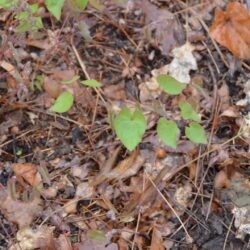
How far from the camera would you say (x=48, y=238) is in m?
1.84

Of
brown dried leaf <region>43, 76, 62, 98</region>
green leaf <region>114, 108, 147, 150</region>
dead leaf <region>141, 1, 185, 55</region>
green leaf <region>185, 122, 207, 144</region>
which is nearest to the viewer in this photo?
green leaf <region>114, 108, 147, 150</region>

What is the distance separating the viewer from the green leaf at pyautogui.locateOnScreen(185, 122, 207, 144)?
188 cm

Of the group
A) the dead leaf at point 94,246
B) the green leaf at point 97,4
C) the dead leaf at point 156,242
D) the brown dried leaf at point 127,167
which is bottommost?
the dead leaf at point 156,242

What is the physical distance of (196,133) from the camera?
74.7 inches

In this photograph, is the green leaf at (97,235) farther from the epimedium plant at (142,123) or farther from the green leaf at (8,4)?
the green leaf at (8,4)

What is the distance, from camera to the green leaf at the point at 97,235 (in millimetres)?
1825

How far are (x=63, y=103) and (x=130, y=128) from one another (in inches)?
10.9

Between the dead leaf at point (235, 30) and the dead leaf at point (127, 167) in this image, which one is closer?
the dead leaf at point (127, 167)

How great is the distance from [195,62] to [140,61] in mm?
221

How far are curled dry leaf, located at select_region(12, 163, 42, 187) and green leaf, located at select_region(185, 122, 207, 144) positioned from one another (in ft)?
1.79

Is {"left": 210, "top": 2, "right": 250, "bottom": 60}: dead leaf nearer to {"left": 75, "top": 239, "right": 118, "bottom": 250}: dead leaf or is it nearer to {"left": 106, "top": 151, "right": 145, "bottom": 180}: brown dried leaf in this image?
{"left": 106, "top": 151, "right": 145, "bottom": 180}: brown dried leaf

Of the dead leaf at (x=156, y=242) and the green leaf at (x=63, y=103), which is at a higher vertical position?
the green leaf at (x=63, y=103)

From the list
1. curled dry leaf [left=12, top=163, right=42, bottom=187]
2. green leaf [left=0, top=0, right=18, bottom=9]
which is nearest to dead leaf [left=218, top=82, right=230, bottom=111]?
curled dry leaf [left=12, top=163, right=42, bottom=187]

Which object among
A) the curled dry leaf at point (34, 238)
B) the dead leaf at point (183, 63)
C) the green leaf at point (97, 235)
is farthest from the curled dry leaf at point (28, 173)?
the dead leaf at point (183, 63)
